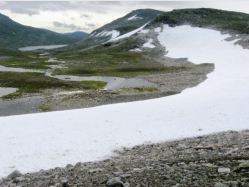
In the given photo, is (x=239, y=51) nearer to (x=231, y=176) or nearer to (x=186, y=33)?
(x=186, y=33)

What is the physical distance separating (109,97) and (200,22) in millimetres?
94784

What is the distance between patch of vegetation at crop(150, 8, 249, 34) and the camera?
10756cm

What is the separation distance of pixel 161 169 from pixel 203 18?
125 m

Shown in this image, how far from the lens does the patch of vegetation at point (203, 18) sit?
353ft

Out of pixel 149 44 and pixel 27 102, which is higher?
pixel 149 44

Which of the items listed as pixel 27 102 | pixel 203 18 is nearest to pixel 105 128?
pixel 27 102

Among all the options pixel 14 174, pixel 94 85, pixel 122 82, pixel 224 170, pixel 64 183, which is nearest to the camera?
pixel 224 170

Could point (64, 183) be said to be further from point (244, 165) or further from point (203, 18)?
point (203, 18)

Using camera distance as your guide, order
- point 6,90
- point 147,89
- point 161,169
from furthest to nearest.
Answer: point 6,90 < point 147,89 < point 161,169

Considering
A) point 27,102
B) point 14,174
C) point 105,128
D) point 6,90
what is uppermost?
point 6,90

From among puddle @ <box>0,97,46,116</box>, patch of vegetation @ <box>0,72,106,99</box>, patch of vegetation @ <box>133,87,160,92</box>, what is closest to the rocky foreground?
puddle @ <box>0,97,46,116</box>

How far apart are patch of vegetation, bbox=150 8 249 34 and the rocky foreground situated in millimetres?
100374

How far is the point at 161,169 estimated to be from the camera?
11.1 metres

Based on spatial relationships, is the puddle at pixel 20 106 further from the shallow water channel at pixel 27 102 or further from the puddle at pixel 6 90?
the puddle at pixel 6 90
